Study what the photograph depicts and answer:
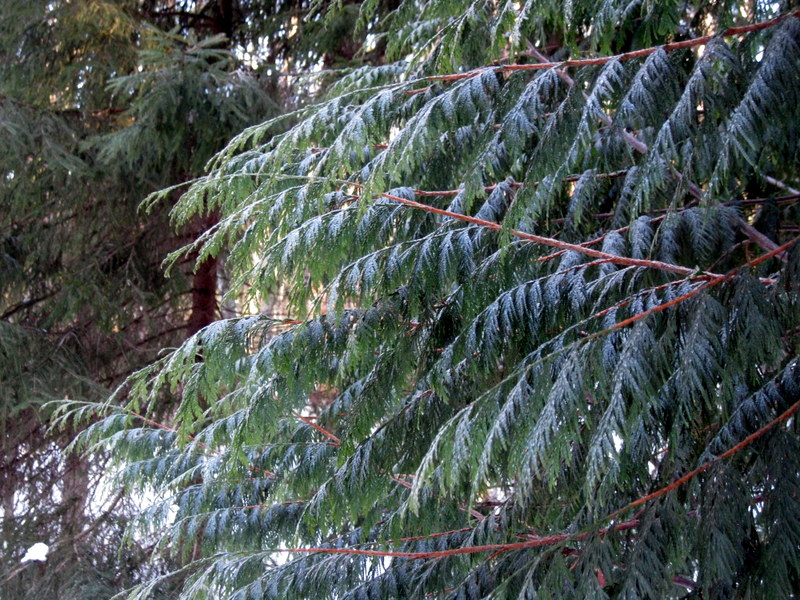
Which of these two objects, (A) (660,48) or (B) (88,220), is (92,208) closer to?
(B) (88,220)

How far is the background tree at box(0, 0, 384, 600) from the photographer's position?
5.16m

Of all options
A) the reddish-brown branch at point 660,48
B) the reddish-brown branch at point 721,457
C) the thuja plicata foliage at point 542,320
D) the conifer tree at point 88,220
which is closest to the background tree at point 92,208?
the conifer tree at point 88,220

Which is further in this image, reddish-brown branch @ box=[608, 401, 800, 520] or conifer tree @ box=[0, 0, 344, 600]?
conifer tree @ box=[0, 0, 344, 600]

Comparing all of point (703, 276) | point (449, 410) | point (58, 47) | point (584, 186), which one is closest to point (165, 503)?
point (449, 410)

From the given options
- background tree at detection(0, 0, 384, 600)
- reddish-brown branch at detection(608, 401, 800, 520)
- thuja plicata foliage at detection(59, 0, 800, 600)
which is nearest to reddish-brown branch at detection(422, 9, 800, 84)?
thuja plicata foliage at detection(59, 0, 800, 600)

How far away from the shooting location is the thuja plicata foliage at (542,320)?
1833 mm

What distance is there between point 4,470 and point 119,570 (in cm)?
121

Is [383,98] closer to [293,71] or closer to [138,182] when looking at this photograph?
[138,182]

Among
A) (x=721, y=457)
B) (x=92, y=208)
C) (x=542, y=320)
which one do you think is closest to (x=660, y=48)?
(x=542, y=320)

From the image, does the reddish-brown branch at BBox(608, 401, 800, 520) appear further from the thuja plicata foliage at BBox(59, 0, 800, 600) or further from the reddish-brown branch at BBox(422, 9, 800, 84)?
the reddish-brown branch at BBox(422, 9, 800, 84)

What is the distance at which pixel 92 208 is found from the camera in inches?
233

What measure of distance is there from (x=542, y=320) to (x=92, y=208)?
4.55 m

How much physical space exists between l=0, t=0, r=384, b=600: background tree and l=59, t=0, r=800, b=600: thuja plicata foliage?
2.36 meters

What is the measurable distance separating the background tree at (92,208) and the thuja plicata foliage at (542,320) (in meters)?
2.36
